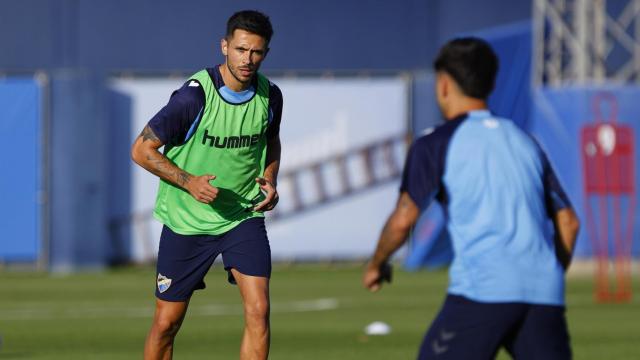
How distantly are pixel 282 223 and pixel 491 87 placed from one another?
70.5 ft

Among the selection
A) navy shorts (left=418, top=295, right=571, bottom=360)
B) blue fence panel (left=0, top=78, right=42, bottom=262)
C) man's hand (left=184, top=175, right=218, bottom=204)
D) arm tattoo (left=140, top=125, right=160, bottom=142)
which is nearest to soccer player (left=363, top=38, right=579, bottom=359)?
navy shorts (left=418, top=295, right=571, bottom=360)

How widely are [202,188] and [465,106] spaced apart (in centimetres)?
277

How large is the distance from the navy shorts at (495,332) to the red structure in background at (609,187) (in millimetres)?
17136

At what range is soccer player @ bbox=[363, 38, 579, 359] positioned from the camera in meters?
6.64

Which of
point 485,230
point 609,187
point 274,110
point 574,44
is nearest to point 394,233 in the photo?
point 485,230

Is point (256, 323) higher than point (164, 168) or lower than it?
lower

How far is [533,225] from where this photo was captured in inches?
264

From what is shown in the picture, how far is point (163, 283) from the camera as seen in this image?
32.1 ft

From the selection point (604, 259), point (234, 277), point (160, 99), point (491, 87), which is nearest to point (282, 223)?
point (160, 99)

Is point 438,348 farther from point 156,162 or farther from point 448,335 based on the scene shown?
point 156,162

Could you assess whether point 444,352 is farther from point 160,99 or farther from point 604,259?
point 160,99

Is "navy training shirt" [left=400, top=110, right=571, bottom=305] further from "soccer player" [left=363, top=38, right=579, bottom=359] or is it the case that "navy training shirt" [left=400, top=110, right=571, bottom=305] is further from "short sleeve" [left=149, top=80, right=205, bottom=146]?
"short sleeve" [left=149, top=80, right=205, bottom=146]

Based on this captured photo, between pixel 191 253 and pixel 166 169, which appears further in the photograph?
pixel 191 253

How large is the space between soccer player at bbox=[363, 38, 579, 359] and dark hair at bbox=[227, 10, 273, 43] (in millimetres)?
2871
